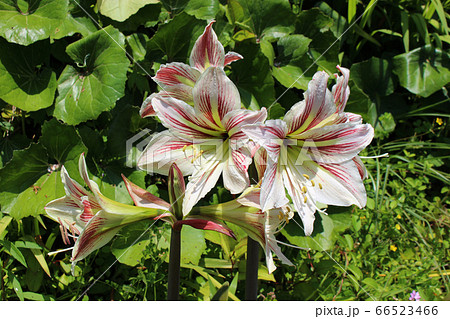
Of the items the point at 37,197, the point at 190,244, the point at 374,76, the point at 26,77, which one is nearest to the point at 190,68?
the point at 190,244

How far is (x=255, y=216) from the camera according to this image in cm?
102

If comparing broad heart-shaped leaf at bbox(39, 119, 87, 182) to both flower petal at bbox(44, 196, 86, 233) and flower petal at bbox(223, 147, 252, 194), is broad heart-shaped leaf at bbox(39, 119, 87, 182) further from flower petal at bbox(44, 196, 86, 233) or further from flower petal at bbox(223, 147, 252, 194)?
flower petal at bbox(223, 147, 252, 194)

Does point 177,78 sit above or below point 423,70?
above

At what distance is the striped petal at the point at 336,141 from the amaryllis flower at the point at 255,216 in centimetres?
17

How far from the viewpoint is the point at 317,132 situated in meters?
1.00

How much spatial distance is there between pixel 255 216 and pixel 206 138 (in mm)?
259

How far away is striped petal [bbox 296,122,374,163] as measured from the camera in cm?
98

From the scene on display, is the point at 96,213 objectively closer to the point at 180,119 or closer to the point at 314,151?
the point at 180,119

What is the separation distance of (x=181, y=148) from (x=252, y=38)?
113 centimetres

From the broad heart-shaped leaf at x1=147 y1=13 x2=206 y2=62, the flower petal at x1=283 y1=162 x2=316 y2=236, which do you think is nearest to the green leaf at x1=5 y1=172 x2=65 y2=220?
the broad heart-shaped leaf at x1=147 y1=13 x2=206 y2=62

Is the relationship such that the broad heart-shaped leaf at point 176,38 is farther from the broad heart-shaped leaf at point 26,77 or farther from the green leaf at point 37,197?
the green leaf at point 37,197

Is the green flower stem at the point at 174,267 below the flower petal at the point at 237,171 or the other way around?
below

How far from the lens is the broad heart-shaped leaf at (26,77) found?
1851 millimetres

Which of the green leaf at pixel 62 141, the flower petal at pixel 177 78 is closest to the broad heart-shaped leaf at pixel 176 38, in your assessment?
the green leaf at pixel 62 141
